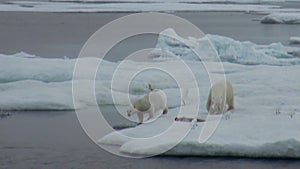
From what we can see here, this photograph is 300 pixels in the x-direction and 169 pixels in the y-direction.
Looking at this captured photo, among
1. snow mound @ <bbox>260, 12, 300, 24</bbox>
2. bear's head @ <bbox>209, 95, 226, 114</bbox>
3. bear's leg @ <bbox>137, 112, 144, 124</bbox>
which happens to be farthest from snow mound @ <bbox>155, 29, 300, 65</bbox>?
snow mound @ <bbox>260, 12, 300, 24</bbox>

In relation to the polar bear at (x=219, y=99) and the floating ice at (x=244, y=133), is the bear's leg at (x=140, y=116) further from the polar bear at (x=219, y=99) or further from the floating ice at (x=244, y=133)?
the polar bear at (x=219, y=99)

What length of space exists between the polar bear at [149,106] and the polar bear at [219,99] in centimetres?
42

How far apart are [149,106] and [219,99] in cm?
70

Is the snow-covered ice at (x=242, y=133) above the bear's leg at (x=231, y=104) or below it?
below

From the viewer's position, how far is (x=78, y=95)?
25.5ft

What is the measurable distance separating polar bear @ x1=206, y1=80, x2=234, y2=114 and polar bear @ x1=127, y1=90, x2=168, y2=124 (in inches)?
16.4

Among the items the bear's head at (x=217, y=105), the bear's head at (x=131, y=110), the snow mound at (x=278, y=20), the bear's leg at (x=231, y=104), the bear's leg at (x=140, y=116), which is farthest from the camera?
the snow mound at (x=278, y=20)

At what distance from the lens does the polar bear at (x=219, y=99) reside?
22.5 ft

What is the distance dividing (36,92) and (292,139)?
3245 millimetres

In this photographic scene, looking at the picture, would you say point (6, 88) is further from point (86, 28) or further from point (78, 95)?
point (86, 28)

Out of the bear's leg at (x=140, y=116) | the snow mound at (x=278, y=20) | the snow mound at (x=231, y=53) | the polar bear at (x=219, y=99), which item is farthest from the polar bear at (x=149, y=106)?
the snow mound at (x=278, y=20)

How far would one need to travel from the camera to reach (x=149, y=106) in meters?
6.67

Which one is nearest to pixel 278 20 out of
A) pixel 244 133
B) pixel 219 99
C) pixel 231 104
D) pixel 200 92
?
pixel 200 92

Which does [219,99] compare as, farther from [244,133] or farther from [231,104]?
[244,133]
